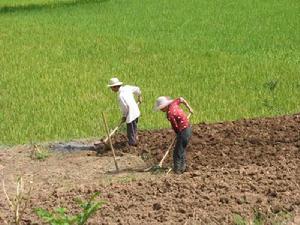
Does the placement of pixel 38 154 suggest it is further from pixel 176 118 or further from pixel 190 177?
pixel 190 177

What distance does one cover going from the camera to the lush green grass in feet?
36.4

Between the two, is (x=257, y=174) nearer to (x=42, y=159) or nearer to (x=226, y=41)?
(x=42, y=159)

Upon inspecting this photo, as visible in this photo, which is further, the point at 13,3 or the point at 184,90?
the point at 13,3

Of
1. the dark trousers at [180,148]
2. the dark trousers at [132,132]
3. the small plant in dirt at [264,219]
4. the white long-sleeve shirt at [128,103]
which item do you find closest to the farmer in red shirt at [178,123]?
the dark trousers at [180,148]

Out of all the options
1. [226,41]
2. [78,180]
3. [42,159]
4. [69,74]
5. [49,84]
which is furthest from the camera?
[226,41]

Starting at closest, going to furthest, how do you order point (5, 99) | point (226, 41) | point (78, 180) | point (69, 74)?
1. point (78, 180)
2. point (5, 99)
3. point (69, 74)
4. point (226, 41)

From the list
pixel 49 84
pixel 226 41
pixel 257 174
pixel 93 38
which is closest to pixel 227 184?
pixel 257 174

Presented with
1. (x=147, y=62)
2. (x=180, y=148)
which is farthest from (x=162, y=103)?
(x=147, y=62)

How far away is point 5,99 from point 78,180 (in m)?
5.29

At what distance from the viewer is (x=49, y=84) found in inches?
541

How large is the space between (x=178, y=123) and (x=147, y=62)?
27.8 ft

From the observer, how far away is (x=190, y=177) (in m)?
6.55

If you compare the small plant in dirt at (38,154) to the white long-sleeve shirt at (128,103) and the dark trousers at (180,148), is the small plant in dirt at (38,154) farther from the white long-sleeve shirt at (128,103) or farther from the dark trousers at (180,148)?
the dark trousers at (180,148)

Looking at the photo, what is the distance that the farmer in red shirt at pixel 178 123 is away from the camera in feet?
24.1
